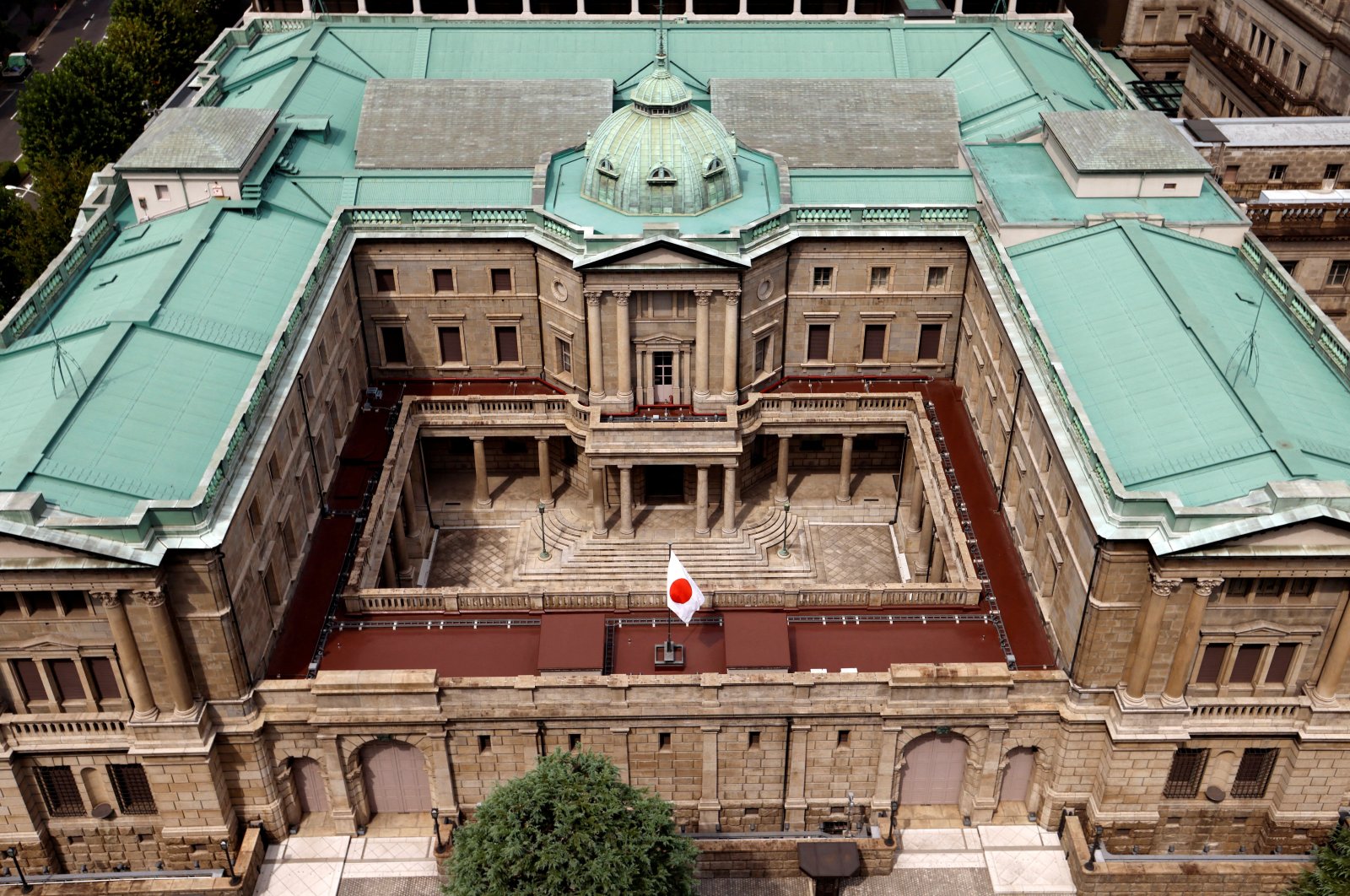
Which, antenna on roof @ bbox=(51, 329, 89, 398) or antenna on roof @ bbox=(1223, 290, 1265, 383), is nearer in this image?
antenna on roof @ bbox=(51, 329, 89, 398)

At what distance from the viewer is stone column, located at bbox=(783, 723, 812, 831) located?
58.9 metres

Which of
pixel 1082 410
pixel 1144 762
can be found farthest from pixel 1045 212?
pixel 1144 762

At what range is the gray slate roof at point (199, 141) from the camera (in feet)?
238

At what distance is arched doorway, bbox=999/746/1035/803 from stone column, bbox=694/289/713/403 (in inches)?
1121

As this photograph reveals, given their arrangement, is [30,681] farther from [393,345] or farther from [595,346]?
[595,346]

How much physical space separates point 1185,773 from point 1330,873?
725 centimetres

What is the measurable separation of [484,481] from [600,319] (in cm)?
1425

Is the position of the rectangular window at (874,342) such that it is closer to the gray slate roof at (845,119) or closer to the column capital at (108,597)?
the gray slate roof at (845,119)

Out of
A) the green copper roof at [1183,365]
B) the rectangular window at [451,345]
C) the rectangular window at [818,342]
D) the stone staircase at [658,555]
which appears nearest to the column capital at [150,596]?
the stone staircase at [658,555]

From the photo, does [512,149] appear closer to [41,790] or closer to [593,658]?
[593,658]

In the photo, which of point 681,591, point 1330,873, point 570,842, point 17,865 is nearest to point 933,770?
point 681,591

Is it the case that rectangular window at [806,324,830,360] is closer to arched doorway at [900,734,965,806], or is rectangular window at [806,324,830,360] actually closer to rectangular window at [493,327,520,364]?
rectangular window at [493,327,520,364]

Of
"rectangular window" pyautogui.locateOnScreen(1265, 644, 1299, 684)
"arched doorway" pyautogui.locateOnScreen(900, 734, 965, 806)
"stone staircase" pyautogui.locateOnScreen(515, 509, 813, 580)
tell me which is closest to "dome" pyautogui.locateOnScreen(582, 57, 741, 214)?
"stone staircase" pyautogui.locateOnScreen(515, 509, 813, 580)

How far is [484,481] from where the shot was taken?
81438 millimetres
